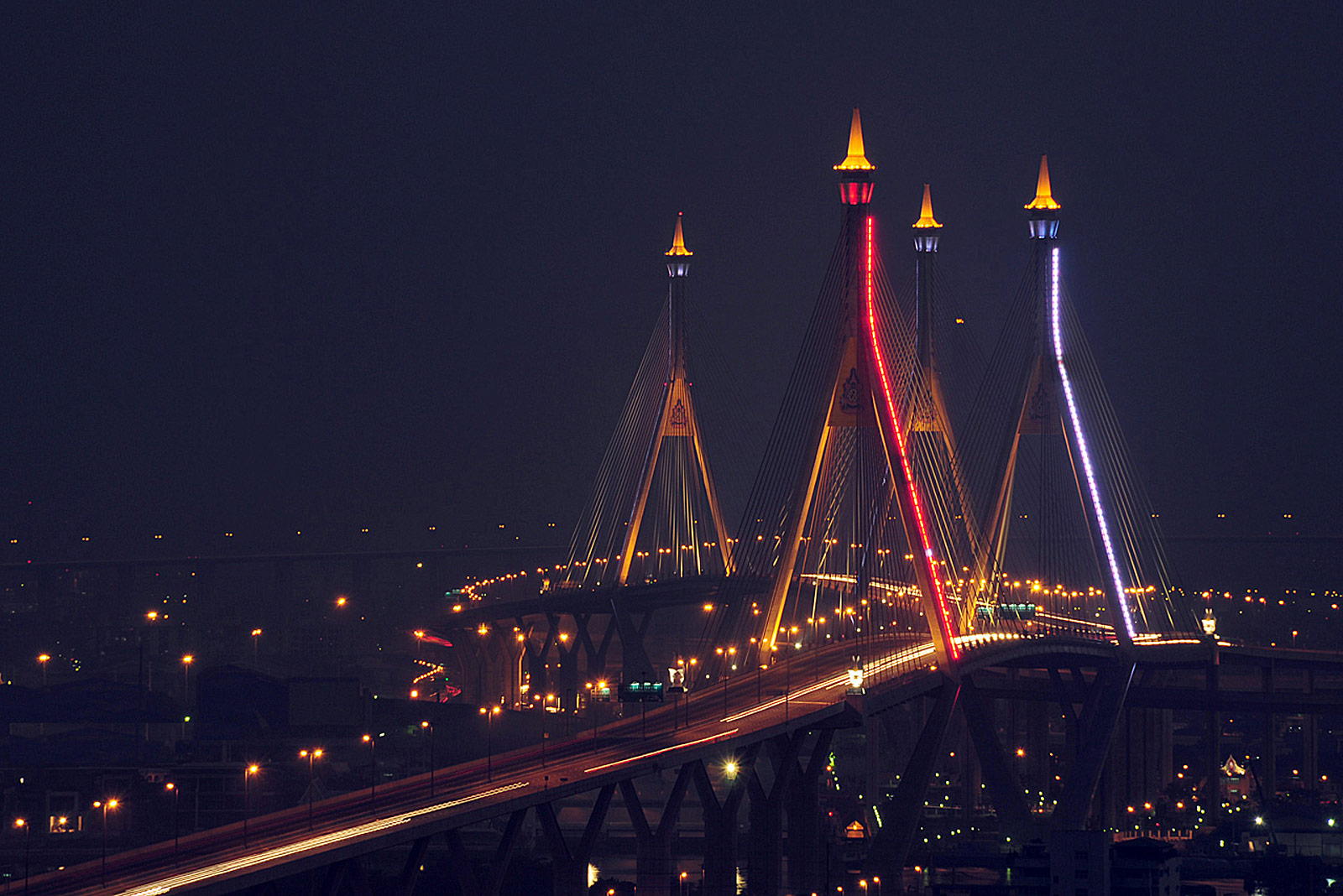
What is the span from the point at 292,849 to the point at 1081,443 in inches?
1813

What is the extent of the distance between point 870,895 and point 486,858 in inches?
558

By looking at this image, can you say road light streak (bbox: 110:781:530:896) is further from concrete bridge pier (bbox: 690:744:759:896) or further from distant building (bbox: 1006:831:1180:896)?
distant building (bbox: 1006:831:1180:896)

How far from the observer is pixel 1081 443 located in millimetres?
82312

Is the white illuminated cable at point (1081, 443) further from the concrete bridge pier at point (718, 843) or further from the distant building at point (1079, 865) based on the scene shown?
the concrete bridge pier at point (718, 843)

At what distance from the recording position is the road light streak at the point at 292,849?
131 ft

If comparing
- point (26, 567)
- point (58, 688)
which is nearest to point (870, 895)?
point (58, 688)

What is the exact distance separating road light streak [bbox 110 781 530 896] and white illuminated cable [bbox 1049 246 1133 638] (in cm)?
3869

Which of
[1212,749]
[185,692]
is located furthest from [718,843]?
[185,692]

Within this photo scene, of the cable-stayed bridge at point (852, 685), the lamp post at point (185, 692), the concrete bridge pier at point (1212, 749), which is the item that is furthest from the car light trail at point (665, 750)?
the lamp post at point (185, 692)

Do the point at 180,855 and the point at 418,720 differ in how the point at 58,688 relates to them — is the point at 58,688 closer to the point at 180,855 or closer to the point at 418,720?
the point at 418,720

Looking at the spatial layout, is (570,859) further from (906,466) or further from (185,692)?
(185,692)

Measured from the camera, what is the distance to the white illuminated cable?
82.2 m

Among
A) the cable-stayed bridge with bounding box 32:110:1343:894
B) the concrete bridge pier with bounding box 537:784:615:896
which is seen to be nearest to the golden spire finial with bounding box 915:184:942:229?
the cable-stayed bridge with bounding box 32:110:1343:894

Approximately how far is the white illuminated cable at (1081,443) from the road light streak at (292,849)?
127 ft
